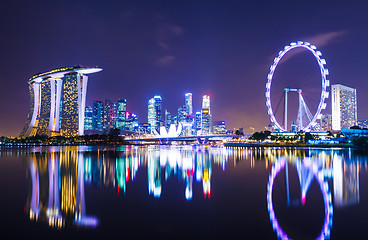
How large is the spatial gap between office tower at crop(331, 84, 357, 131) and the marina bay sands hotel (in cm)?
11237

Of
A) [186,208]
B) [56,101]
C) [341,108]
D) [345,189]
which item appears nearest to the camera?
[186,208]

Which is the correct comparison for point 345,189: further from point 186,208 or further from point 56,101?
point 56,101

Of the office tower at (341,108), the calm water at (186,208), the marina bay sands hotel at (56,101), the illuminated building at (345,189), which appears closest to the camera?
the calm water at (186,208)

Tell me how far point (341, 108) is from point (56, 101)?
129879 millimetres

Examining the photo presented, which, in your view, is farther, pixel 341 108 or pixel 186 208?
pixel 341 108

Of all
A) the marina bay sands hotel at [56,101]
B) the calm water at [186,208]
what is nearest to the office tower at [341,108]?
the marina bay sands hotel at [56,101]

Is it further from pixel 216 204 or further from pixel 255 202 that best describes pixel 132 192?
pixel 255 202

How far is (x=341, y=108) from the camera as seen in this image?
14512 centimetres

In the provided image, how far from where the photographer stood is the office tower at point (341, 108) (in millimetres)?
144625

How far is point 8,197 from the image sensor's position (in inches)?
499

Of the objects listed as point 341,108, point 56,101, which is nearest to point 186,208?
point 56,101

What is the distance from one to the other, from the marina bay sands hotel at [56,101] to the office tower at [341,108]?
112366 mm

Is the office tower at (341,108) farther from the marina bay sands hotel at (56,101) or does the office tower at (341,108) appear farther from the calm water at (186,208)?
the calm water at (186,208)

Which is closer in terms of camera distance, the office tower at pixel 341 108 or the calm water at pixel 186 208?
the calm water at pixel 186 208
